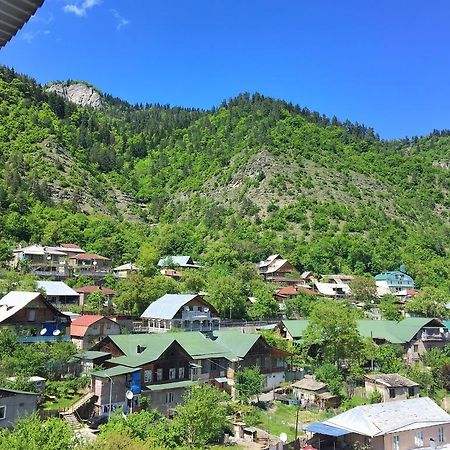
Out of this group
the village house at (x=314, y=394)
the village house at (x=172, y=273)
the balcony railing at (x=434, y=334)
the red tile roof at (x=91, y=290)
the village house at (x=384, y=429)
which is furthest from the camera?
the village house at (x=172, y=273)

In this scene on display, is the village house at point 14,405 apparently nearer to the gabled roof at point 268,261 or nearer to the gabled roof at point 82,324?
the gabled roof at point 82,324

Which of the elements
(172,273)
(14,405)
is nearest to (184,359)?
(14,405)

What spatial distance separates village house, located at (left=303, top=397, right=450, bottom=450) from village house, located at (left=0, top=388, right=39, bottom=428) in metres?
15.7

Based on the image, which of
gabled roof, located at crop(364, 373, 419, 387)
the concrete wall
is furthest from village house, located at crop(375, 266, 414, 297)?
Result: the concrete wall

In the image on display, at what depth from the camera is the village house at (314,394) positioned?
120ft

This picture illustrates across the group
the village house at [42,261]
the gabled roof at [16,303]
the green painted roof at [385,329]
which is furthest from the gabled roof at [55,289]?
the green painted roof at [385,329]

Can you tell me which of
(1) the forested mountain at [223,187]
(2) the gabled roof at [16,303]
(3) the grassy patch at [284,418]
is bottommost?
(3) the grassy patch at [284,418]

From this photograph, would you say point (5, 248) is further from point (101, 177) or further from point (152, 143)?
point (152, 143)

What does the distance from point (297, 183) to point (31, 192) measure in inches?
2278

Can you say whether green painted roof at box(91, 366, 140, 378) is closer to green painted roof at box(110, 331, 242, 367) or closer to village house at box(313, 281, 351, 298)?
green painted roof at box(110, 331, 242, 367)

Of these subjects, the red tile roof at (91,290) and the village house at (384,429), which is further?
the red tile roof at (91,290)

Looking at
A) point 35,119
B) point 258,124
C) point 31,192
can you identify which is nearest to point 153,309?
point 31,192

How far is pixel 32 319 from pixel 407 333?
119 feet

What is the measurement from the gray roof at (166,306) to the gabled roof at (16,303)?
1225cm
